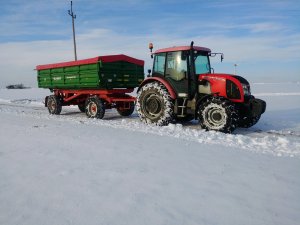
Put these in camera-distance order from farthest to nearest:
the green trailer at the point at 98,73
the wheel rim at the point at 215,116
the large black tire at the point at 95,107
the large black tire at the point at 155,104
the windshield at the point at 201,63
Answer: the large black tire at the point at 95,107
the green trailer at the point at 98,73
the large black tire at the point at 155,104
the windshield at the point at 201,63
the wheel rim at the point at 215,116

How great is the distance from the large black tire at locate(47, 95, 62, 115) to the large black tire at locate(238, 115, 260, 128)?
24.1 ft

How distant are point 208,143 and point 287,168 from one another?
196cm

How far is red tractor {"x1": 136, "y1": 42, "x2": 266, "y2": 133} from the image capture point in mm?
7777

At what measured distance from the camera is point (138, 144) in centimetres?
606

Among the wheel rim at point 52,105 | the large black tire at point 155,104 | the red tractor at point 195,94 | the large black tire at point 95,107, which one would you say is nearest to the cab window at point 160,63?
the red tractor at point 195,94

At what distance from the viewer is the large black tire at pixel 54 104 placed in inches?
493

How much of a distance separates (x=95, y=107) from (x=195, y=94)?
13.4 feet

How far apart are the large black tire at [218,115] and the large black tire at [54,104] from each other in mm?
6650

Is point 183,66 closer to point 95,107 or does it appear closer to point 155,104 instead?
point 155,104

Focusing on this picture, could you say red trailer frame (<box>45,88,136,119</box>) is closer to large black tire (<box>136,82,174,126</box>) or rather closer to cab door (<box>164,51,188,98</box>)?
large black tire (<box>136,82,174,126</box>)

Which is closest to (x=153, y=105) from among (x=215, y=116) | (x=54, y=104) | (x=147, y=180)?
(x=215, y=116)

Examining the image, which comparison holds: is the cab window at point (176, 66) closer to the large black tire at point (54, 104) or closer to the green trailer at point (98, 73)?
the green trailer at point (98, 73)

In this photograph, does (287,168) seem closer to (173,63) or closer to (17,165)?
(17,165)

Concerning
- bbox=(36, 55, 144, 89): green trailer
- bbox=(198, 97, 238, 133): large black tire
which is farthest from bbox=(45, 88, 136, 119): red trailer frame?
bbox=(198, 97, 238, 133): large black tire
